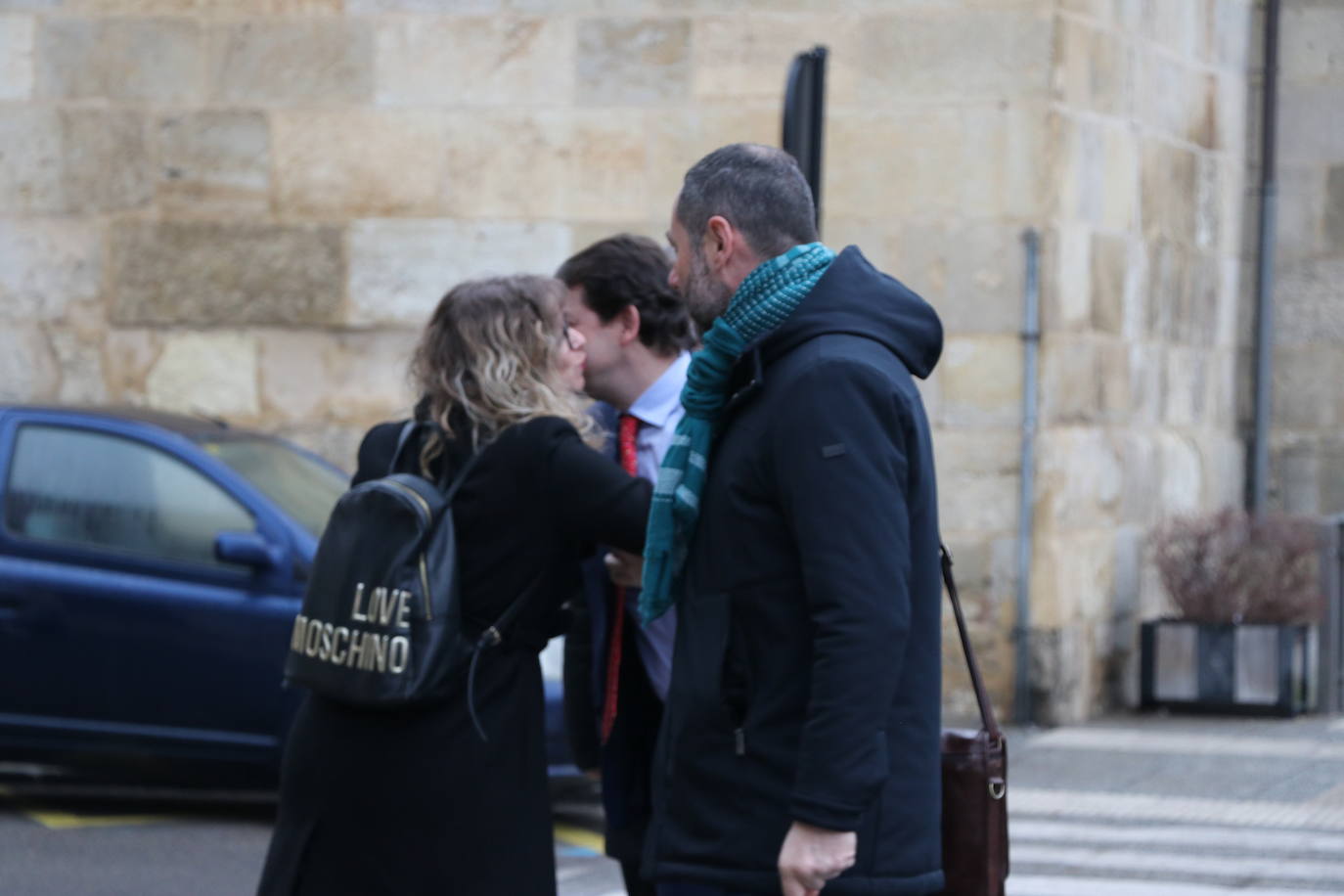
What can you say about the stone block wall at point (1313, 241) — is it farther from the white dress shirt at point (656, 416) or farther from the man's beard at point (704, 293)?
the man's beard at point (704, 293)

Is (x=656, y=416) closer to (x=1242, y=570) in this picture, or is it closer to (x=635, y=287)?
(x=635, y=287)

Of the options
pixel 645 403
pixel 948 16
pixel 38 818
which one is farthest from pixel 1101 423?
pixel 645 403

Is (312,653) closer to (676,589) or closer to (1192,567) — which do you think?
(676,589)

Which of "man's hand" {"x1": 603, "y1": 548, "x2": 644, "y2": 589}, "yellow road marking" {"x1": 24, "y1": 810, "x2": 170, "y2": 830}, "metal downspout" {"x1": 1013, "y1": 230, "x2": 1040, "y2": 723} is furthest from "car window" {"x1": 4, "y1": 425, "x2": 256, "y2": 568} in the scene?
"metal downspout" {"x1": 1013, "y1": 230, "x2": 1040, "y2": 723}

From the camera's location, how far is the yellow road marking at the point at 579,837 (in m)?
7.44

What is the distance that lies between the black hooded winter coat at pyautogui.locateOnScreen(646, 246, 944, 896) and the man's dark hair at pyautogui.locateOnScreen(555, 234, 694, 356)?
1185mm

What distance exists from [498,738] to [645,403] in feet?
2.76

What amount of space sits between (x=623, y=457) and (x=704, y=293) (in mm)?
1183

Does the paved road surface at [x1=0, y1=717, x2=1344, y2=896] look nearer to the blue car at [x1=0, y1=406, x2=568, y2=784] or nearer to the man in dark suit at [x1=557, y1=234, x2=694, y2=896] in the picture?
the blue car at [x1=0, y1=406, x2=568, y2=784]

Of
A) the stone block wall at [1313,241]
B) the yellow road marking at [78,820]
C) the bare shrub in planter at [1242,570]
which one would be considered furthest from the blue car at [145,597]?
the stone block wall at [1313,241]

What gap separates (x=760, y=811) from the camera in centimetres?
309

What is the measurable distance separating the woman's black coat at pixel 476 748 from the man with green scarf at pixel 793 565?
61 cm

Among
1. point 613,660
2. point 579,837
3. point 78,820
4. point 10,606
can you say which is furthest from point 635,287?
point 78,820

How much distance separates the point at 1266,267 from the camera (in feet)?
41.1
